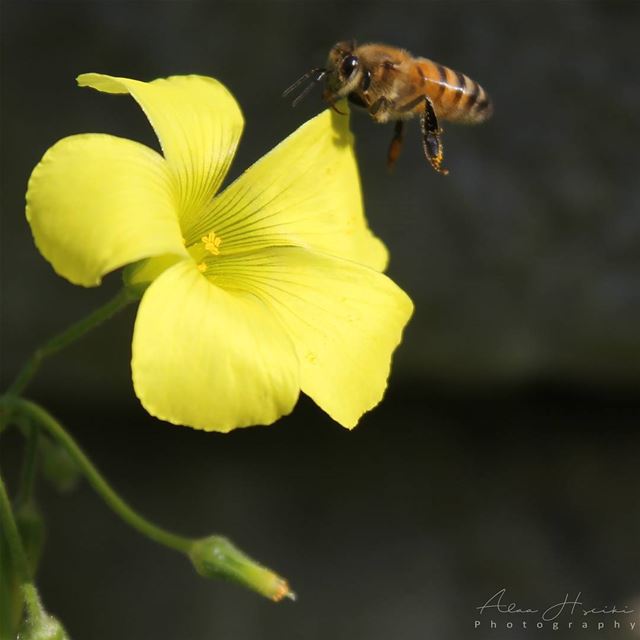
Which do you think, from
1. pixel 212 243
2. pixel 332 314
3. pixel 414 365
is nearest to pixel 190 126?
pixel 212 243

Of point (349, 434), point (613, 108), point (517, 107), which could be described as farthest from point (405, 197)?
point (349, 434)

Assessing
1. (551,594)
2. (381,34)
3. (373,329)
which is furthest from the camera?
(551,594)

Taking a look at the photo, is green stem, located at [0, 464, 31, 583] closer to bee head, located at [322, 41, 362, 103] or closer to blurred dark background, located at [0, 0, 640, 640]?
bee head, located at [322, 41, 362, 103]

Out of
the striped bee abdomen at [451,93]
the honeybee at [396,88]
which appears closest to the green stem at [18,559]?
the honeybee at [396,88]

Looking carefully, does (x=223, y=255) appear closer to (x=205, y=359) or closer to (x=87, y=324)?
(x=87, y=324)

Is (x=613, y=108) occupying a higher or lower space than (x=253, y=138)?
higher

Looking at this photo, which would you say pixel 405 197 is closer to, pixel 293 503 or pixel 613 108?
pixel 613 108

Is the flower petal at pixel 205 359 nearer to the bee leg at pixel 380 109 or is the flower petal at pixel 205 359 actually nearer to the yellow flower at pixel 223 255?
the yellow flower at pixel 223 255
